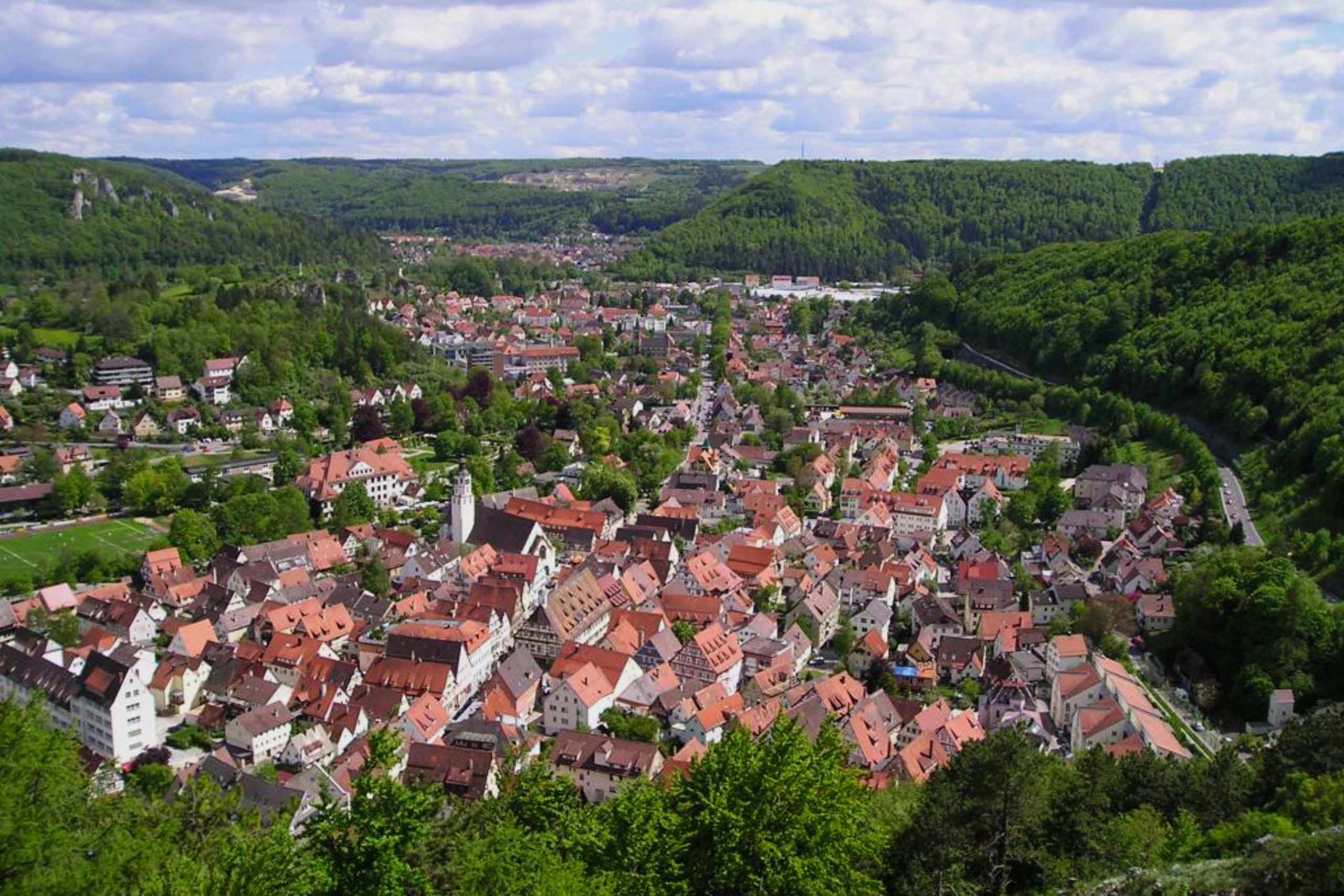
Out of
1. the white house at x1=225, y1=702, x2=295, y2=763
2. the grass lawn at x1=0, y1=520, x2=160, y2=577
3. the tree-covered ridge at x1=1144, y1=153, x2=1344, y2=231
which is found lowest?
the grass lawn at x1=0, y1=520, x2=160, y2=577

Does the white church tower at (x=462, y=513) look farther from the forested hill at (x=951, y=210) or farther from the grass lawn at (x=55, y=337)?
the forested hill at (x=951, y=210)

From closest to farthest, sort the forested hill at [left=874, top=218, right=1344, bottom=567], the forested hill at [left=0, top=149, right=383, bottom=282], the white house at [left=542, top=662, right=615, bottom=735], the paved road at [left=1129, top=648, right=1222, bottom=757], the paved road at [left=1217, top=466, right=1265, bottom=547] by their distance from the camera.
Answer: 1. the paved road at [left=1129, top=648, right=1222, bottom=757]
2. the white house at [left=542, top=662, right=615, bottom=735]
3. the paved road at [left=1217, top=466, right=1265, bottom=547]
4. the forested hill at [left=874, top=218, right=1344, bottom=567]
5. the forested hill at [left=0, top=149, right=383, bottom=282]

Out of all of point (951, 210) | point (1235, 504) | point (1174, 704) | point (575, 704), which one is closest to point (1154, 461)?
point (1235, 504)

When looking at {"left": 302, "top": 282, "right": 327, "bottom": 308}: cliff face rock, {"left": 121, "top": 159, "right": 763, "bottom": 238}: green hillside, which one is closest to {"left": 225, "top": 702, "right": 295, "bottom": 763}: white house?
{"left": 302, "top": 282, "right": 327, "bottom": 308}: cliff face rock

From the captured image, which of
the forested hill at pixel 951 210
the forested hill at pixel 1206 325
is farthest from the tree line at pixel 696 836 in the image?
the forested hill at pixel 951 210

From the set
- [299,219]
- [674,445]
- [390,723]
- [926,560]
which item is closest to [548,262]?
[299,219]

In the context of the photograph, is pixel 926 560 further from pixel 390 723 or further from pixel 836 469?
pixel 390 723

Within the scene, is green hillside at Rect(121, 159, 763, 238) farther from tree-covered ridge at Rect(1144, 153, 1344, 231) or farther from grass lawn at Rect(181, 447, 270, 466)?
grass lawn at Rect(181, 447, 270, 466)
